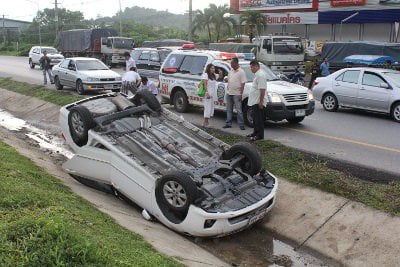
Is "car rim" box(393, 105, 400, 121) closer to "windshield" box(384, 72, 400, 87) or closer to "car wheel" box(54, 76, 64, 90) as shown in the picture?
"windshield" box(384, 72, 400, 87)

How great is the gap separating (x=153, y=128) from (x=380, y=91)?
316 inches

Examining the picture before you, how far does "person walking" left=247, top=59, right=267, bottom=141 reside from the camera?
30.3 ft

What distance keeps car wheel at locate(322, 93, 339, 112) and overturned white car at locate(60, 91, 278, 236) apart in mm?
7873

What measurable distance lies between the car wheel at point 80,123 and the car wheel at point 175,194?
6.57ft

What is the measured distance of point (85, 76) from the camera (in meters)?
17.9

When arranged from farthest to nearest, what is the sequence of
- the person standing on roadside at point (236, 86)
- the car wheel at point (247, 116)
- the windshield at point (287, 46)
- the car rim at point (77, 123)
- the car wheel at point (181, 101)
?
1. the windshield at point (287, 46)
2. the car wheel at point (181, 101)
3. the car wheel at point (247, 116)
4. the person standing on roadside at point (236, 86)
5. the car rim at point (77, 123)

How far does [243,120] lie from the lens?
1120 centimetres

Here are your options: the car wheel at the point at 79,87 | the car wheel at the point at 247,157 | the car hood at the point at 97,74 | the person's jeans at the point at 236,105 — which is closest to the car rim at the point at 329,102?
the person's jeans at the point at 236,105

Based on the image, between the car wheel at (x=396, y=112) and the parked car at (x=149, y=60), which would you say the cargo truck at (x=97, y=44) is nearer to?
the parked car at (x=149, y=60)

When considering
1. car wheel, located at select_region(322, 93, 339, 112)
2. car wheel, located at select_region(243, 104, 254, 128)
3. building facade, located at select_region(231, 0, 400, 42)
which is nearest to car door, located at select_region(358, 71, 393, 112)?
car wheel, located at select_region(322, 93, 339, 112)

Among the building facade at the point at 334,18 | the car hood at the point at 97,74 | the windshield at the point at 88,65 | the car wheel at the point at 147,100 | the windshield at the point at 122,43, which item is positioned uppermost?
the building facade at the point at 334,18

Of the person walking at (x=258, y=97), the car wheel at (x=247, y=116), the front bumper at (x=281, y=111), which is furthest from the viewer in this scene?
the car wheel at (x=247, y=116)

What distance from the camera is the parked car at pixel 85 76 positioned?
1783 cm

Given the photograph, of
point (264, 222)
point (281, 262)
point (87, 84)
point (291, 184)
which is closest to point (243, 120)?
point (291, 184)
